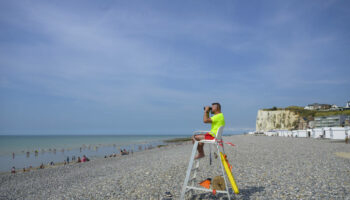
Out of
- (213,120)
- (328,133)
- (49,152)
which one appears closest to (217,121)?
(213,120)

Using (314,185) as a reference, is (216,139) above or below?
above

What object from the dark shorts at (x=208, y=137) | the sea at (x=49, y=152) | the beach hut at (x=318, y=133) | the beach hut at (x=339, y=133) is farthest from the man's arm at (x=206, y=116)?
the beach hut at (x=318, y=133)

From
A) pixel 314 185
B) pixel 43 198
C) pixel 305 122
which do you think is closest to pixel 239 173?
pixel 314 185

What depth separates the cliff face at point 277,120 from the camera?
11462 cm

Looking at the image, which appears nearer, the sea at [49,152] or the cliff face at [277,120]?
the sea at [49,152]

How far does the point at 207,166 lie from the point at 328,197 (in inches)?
273

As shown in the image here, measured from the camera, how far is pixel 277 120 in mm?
124688

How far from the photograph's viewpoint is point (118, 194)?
29.9ft

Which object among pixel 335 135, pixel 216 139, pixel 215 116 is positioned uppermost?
pixel 215 116

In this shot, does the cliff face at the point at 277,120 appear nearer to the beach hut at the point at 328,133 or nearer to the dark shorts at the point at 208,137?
the beach hut at the point at 328,133

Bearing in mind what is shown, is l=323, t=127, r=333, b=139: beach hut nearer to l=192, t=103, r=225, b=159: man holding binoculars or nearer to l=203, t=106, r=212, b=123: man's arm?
l=192, t=103, r=225, b=159: man holding binoculars


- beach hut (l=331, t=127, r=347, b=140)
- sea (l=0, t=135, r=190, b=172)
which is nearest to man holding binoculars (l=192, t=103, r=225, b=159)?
sea (l=0, t=135, r=190, b=172)

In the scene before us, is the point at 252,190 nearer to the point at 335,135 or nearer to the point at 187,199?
the point at 187,199

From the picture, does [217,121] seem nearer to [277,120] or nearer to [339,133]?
[339,133]
